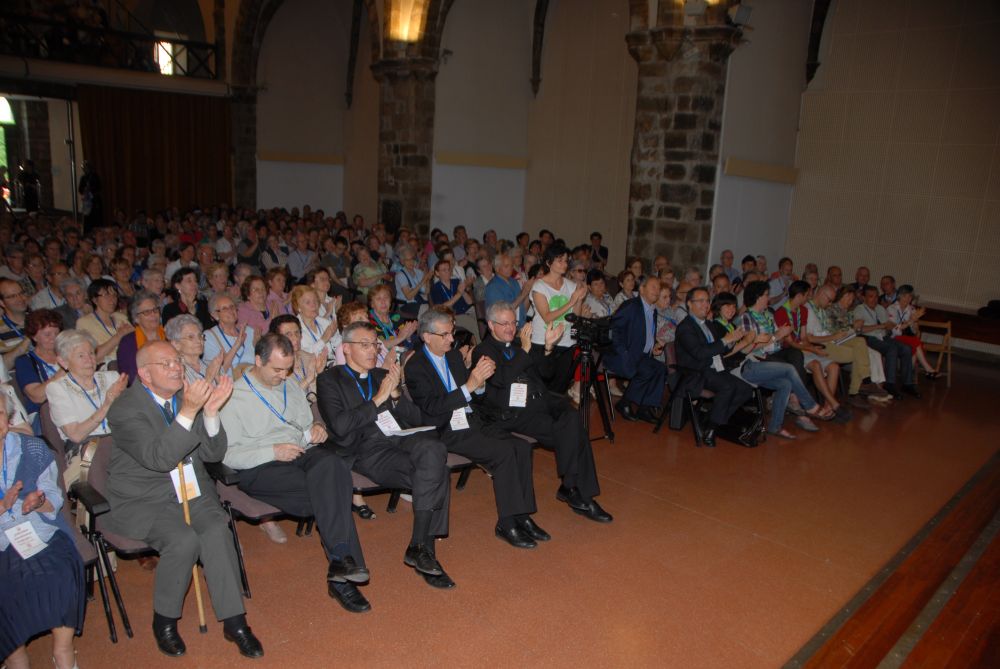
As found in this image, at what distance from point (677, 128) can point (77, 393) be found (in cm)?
731

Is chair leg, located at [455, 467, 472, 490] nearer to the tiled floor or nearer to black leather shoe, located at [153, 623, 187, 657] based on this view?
the tiled floor

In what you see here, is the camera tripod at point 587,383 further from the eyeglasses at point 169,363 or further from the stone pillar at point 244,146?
the stone pillar at point 244,146

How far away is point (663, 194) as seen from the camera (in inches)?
350

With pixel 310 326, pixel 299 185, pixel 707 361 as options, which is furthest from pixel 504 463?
pixel 299 185

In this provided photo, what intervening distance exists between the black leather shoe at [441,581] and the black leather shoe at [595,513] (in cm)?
108

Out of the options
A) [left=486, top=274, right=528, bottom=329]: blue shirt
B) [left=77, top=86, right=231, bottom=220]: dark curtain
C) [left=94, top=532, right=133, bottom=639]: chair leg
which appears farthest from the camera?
[left=77, top=86, right=231, bottom=220]: dark curtain

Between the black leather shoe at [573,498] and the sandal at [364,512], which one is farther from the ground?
the black leather shoe at [573,498]

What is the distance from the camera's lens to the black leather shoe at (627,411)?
612 centimetres

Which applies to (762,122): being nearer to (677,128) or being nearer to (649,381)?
(677,128)

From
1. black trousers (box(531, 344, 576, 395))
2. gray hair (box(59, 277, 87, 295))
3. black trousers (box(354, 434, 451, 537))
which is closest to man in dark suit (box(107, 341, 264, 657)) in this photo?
black trousers (box(354, 434, 451, 537))

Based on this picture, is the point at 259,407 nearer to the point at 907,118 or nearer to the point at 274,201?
the point at 907,118

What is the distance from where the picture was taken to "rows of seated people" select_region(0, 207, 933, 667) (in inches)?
114

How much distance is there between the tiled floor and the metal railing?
44.4 feet

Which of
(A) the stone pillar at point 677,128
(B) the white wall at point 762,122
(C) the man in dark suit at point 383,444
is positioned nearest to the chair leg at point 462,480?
(C) the man in dark suit at point 383,444
